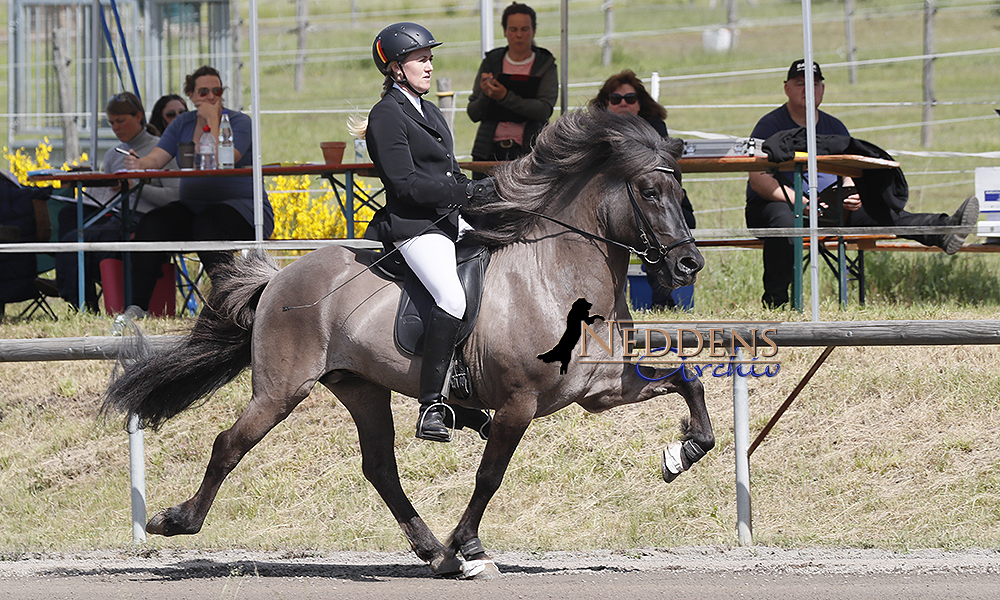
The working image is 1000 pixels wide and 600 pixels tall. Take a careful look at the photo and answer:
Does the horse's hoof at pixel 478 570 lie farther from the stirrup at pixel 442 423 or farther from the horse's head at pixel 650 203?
the horse's head at pixel 650 203

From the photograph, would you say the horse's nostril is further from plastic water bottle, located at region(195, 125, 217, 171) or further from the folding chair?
the folding chair

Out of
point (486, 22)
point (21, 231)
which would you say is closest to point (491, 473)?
point (486, 22)

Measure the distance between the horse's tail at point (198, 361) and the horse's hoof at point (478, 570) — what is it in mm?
1462

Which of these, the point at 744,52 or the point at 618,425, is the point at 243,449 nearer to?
the point at 618,425

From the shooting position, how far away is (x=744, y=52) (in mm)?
28125

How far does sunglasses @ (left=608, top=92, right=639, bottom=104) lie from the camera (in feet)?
26.6

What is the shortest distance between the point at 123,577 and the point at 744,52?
2502cm

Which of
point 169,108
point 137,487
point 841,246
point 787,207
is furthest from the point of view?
point 169,108

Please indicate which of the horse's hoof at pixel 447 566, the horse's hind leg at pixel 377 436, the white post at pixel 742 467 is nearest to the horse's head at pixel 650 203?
the white post at pixel 742 467

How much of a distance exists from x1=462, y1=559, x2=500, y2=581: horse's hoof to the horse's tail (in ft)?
4.80

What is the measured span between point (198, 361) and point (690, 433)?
7.41 ft

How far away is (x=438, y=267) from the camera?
4875mm

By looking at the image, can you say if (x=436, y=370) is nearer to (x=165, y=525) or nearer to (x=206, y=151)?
(x=165, y=525)

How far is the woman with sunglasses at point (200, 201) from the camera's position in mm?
8789
